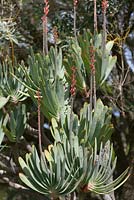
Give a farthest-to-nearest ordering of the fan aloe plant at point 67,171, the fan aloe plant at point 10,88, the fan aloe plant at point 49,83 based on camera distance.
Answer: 1. the fan aloe plant at point 10,88
2. the fan aloe plant at point 49,83
3. the fan aloe plant at point 67,171

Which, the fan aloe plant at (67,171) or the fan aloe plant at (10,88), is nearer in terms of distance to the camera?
the fan aloe plant at (67,171)

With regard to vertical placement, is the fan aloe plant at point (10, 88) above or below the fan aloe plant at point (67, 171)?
above

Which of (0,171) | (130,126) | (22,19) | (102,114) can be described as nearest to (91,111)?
(102,114)

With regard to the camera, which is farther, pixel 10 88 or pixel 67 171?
pixel 10 88

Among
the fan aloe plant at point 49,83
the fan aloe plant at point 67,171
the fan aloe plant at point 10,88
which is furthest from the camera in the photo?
the fan aloe plant at point 10,88

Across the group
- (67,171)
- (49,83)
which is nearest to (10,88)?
(49,83)

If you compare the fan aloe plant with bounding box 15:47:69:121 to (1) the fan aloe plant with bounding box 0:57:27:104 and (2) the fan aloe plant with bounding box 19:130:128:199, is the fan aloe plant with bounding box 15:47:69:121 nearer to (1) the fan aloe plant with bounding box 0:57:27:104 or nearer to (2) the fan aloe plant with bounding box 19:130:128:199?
(1) the fan aloe plant with bounding box 0:57:27:104

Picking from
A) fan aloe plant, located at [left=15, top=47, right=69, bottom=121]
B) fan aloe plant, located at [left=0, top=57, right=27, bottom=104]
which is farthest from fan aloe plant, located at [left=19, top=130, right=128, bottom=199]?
fan aloe plant, located at [left=0, top=57, right=27, bottom=104]

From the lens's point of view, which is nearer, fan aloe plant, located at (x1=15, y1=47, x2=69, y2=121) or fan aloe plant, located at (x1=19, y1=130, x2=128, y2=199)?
fan aloe plant, located at (x1=19, y1=130, x2=128, y2=199)

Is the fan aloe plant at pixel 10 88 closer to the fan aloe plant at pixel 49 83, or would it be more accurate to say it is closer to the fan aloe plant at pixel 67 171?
the fan aloe plant at pixel 49 83

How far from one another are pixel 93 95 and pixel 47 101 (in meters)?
0.23

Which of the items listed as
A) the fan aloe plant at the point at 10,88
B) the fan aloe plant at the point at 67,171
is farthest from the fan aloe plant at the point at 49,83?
the fan aloe plant at the point at 67,171

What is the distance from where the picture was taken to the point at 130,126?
5.41m

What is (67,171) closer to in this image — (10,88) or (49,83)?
(49,83)
